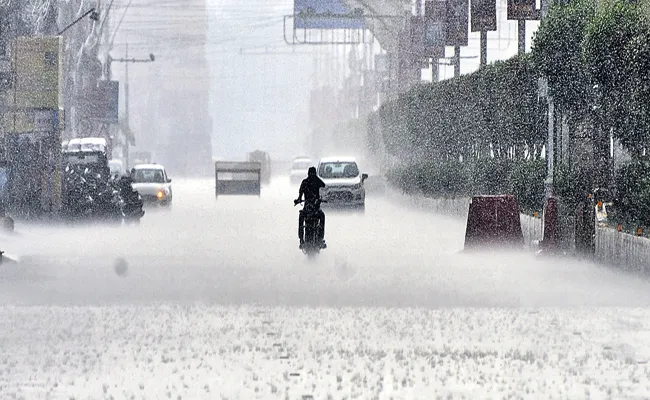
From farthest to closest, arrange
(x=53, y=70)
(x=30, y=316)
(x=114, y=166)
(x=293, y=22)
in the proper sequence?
1. (x=293, y=22)
2. (x=114, y=166)
3. (x=53, y=70)
4. (x=30, y=316)

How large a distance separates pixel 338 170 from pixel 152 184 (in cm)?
630

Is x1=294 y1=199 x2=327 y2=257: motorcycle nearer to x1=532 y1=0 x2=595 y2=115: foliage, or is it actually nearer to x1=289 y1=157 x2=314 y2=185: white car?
x1=532 y1=0 x2=595 y2=115: foliage

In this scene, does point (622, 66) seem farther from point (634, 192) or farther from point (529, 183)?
point (529, 183)

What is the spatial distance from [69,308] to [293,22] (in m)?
81.2

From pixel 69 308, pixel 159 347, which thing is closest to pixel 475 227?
pixel 69 308

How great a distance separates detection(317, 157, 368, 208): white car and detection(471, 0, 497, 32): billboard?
240 inches

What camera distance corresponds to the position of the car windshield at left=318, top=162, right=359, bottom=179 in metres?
52.7

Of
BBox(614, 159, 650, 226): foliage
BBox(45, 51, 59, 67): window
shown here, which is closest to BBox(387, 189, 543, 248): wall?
BBox(614, 159, 650, 226): foliage

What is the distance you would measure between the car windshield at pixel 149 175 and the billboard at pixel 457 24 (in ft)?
35.1

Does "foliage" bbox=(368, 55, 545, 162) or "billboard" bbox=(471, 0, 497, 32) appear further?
"billboard" bbox=(471, 0, 497, 32)

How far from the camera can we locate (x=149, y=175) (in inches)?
2124

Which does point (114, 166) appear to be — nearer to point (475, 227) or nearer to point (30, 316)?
point (475, 227)

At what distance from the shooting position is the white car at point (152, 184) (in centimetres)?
5109

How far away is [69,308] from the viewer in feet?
54.7
